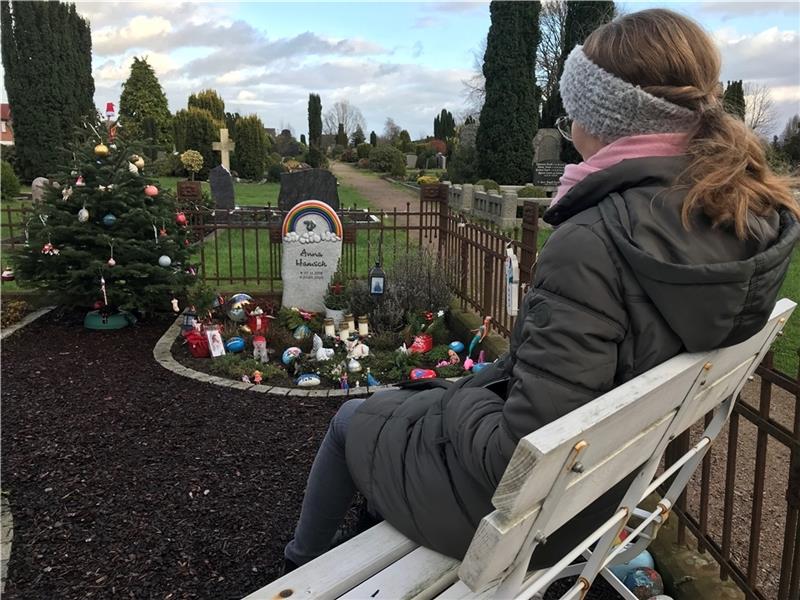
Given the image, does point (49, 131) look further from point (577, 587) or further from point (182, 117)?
point (577, 587)

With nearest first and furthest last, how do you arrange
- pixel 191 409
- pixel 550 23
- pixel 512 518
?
pixel 512 518, pixel 191 409, pixel 550 23

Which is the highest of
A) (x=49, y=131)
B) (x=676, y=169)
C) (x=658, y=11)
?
(x=49, y=131)

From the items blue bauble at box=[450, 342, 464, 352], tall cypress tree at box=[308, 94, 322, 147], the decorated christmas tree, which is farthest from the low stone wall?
tall cypress tree at box=[308, 94, 322, 147]

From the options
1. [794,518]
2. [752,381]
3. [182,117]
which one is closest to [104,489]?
[794,518]

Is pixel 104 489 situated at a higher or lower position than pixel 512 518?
lower

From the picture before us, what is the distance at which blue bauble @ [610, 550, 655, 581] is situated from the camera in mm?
2438

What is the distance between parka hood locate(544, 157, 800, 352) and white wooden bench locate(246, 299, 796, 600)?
0.37 ft

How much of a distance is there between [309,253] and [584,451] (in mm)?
5423

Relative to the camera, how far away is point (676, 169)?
1.37 metres

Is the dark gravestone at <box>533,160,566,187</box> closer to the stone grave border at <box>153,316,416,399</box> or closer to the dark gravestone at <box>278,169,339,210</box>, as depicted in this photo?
the dark gravestone at <box>278,169,339,210</box>

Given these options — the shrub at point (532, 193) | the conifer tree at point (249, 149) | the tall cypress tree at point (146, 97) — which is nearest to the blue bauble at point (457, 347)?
the shrub at point (532, 193)

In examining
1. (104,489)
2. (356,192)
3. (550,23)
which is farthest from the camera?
(550,23)

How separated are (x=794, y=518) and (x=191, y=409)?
3.39 metres

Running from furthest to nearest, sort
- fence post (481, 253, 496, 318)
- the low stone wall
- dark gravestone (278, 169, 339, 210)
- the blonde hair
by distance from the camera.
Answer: the low stone wall, dark gravestone (278, 169, 339, 210), fence post (481, 253, 496, 318), the blonde hair
